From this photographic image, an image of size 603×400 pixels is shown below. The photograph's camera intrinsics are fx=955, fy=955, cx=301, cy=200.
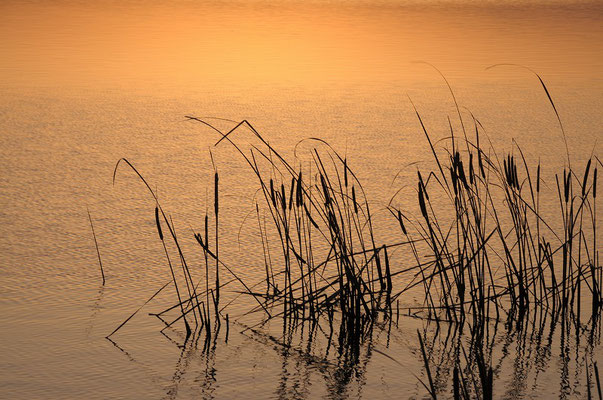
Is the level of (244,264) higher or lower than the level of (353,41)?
lower

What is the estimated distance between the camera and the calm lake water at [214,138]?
1.92 m

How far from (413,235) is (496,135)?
165 centimetres

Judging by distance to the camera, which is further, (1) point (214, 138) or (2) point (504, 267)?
(1) point (214, 138)

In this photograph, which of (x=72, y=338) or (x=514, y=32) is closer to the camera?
(x=72, y=338)

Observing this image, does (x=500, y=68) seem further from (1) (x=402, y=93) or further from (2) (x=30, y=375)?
(2) (x=30, y=375)

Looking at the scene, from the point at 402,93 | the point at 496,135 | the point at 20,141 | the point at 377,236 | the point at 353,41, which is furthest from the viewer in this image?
the point at 353,41

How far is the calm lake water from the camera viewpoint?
192cm

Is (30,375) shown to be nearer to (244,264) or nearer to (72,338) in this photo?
(72,338)

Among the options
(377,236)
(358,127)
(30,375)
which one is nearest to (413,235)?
(377,236)

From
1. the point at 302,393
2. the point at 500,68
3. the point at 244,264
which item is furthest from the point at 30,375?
the point at 500,68

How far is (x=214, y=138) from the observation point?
4.33 meters

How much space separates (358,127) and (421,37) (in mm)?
3039

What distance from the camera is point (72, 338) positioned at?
80.4 inches

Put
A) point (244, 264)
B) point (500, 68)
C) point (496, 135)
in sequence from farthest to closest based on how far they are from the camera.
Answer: point (500, 68) < point (496, 135) < point (244, 264)
